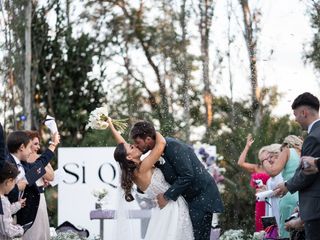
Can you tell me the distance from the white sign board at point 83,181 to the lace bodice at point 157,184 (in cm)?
638

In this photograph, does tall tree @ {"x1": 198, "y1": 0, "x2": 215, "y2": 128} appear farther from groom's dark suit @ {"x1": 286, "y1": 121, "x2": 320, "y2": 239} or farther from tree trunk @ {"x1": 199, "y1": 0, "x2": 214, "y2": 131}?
groom's dark suit @ {"x1": 286, "y1": 121, "x2": 320, "y2": 239}

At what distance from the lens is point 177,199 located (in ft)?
21.8

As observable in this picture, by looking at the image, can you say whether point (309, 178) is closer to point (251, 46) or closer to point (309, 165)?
point (309, 165)

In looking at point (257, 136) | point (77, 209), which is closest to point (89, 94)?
point (257, 136)

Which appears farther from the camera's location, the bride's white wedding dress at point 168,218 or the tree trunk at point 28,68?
the tree trunk at point 28,68

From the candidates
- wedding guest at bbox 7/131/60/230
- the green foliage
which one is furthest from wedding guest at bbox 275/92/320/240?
the green foliage

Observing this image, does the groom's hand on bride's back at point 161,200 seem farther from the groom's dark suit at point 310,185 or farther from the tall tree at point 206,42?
the tall tree at point 206,42

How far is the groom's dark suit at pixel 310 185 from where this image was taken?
597 cm

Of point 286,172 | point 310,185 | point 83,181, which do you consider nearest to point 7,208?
point 310,185

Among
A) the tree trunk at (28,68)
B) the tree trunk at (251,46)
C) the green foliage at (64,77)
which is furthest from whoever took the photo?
the green foliage at (64,77)

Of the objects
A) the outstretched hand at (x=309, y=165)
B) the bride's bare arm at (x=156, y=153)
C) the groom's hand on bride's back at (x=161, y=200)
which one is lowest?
the groom's hand on bride's back at (x=161, y=200)

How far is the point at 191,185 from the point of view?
6.59 metres

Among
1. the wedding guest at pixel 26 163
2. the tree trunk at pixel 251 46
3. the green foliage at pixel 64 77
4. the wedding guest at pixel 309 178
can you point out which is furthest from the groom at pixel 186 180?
the green foliage at pixel 64 77

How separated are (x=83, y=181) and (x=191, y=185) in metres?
6.84
